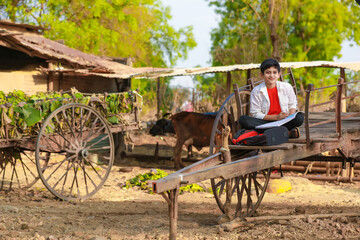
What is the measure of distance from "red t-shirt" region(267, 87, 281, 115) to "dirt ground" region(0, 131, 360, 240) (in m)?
1.28

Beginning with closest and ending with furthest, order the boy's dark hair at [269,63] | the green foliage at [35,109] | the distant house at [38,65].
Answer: the boy's dark hair at [269,63] → the green foliage at [35,109] → the distant house at [38,65]

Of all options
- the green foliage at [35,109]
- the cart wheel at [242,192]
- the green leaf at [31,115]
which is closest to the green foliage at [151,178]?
the cart wheel at [242,192]

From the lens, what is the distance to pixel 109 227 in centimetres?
618

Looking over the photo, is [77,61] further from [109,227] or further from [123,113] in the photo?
[109,227]

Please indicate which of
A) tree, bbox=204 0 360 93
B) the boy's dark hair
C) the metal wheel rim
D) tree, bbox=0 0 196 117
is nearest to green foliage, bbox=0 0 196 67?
tree, bbox=0 0 196 117

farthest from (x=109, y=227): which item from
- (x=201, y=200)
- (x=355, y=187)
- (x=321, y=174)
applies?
(x=321, y=174)

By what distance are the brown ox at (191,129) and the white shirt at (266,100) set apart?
266 inches

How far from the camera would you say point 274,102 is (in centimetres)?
614

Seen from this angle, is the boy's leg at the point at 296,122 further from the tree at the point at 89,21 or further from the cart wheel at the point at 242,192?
the tree at the point at 89,21

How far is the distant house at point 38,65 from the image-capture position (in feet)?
42.5

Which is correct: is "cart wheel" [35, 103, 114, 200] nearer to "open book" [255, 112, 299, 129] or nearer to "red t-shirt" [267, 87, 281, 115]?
"red t-shirt" [267, 87, 281, 115]

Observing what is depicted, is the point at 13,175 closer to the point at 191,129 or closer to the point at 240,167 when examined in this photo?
the point at 191,129

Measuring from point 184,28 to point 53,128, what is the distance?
33.7 metres

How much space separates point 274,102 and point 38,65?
9451 millimetres
